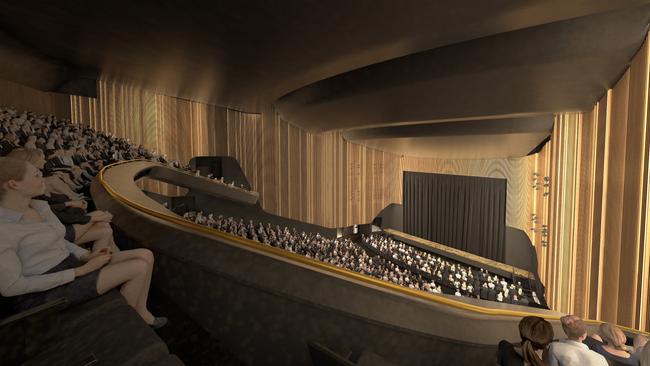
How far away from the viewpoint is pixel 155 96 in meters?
10.2

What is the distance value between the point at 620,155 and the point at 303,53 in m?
4.91

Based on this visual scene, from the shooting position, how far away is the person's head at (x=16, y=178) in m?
1.27

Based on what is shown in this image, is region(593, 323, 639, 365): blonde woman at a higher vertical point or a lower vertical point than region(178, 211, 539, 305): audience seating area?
higher

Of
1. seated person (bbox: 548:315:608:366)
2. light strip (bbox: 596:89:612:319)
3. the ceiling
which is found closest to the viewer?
seated person (bbox: 548:315:608:366)

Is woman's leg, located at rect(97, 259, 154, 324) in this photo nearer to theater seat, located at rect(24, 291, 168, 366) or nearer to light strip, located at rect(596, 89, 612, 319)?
theater seat, located at rect(24, 291, 168, 366)

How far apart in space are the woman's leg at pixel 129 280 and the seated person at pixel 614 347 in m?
2.94

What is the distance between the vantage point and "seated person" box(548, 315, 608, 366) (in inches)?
69.9

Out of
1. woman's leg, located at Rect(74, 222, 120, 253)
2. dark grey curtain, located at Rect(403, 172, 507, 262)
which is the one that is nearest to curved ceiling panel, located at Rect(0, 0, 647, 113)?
woman's leg, located at Rect(74, 222, 120, 253)

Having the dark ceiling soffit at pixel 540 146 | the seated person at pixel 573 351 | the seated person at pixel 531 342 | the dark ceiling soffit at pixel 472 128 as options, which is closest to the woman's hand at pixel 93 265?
the seated person at pixel 531 342

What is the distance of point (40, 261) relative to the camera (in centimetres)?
126

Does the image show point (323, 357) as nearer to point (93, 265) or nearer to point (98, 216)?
point (93, 265)

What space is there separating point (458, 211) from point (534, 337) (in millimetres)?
13288

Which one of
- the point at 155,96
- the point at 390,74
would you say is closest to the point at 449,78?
the point at 390,74

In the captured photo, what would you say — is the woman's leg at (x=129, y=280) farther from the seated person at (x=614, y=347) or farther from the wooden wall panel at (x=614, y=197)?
the wooden wall panel at (x=614, y=197)
